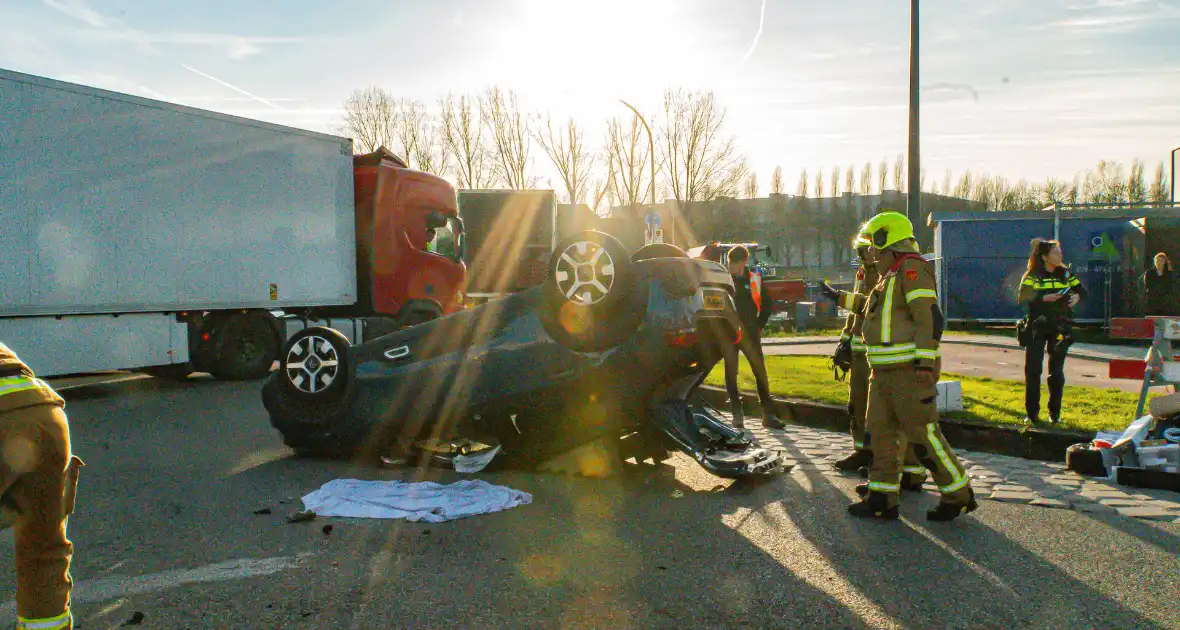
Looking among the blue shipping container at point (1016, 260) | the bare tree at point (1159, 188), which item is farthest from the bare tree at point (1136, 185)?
the blue shipping container at point (1016, 260)

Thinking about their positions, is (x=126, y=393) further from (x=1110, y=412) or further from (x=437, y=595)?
(x=1110, y=412)

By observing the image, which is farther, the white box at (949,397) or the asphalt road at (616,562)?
the white box at (949,397)

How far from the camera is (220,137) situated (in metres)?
12.8

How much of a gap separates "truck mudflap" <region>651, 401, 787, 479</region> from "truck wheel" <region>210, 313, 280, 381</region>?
9.29m

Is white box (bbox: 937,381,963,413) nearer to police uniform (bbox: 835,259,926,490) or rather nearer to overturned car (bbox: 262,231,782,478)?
police uniform (bbox: 835,259,926,490)

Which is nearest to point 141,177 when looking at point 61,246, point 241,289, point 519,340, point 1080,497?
point 61,246

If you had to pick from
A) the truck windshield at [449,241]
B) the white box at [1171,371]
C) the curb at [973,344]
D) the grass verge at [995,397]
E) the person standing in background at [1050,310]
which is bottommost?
the curb at [973,344]

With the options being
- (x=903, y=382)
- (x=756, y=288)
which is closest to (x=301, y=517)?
(x=903, y=382)

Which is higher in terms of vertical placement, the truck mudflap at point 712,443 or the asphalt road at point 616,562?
the truck mudflap at point 712,443

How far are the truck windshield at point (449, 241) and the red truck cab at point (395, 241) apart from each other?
0.22 feet

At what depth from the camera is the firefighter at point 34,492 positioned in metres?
2.79

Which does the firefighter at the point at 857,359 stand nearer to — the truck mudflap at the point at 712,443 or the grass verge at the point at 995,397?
the truck mudflap at the point at 712,443

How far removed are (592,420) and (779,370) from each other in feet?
24.8

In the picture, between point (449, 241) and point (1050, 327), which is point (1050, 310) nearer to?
point (1050, 327)
